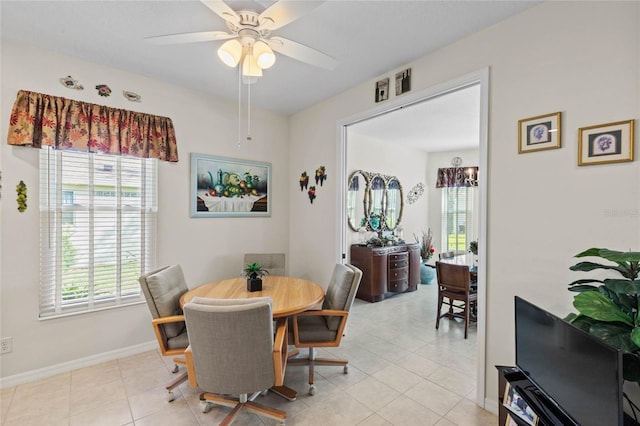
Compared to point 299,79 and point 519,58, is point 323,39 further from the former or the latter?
point 519,58

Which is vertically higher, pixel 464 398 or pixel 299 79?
pixel 299 79

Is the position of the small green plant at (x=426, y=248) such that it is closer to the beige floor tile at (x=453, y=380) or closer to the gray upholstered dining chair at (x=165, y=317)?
the beige floor tile at (x=453, y=380)

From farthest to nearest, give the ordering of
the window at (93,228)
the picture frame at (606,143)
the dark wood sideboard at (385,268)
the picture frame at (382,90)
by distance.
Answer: the dark wood sideboard at (385,268), the picture frame at (382,90), the window at (93,228), the picture frame at (606,143)

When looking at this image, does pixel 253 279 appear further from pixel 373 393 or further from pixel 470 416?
pixel 470 416

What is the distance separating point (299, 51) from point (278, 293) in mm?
1813

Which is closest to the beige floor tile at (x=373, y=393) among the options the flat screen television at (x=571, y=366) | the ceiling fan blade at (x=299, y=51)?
the flat screen television at (x=571, y=366)

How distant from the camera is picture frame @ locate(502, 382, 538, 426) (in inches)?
49.9

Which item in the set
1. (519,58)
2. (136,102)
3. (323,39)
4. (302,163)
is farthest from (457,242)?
(136,102)

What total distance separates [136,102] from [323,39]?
1944 millimetres

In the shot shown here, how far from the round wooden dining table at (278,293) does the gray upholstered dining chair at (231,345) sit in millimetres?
348

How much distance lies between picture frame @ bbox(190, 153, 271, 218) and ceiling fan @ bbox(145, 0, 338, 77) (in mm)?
1576

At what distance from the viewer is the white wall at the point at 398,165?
192 inches

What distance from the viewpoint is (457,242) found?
19.9ft

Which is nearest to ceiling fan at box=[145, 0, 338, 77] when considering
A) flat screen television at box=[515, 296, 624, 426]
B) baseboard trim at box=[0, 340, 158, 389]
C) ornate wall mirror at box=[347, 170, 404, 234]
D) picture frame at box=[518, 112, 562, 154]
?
picture frame at box=[518, 112, 562, 154]
